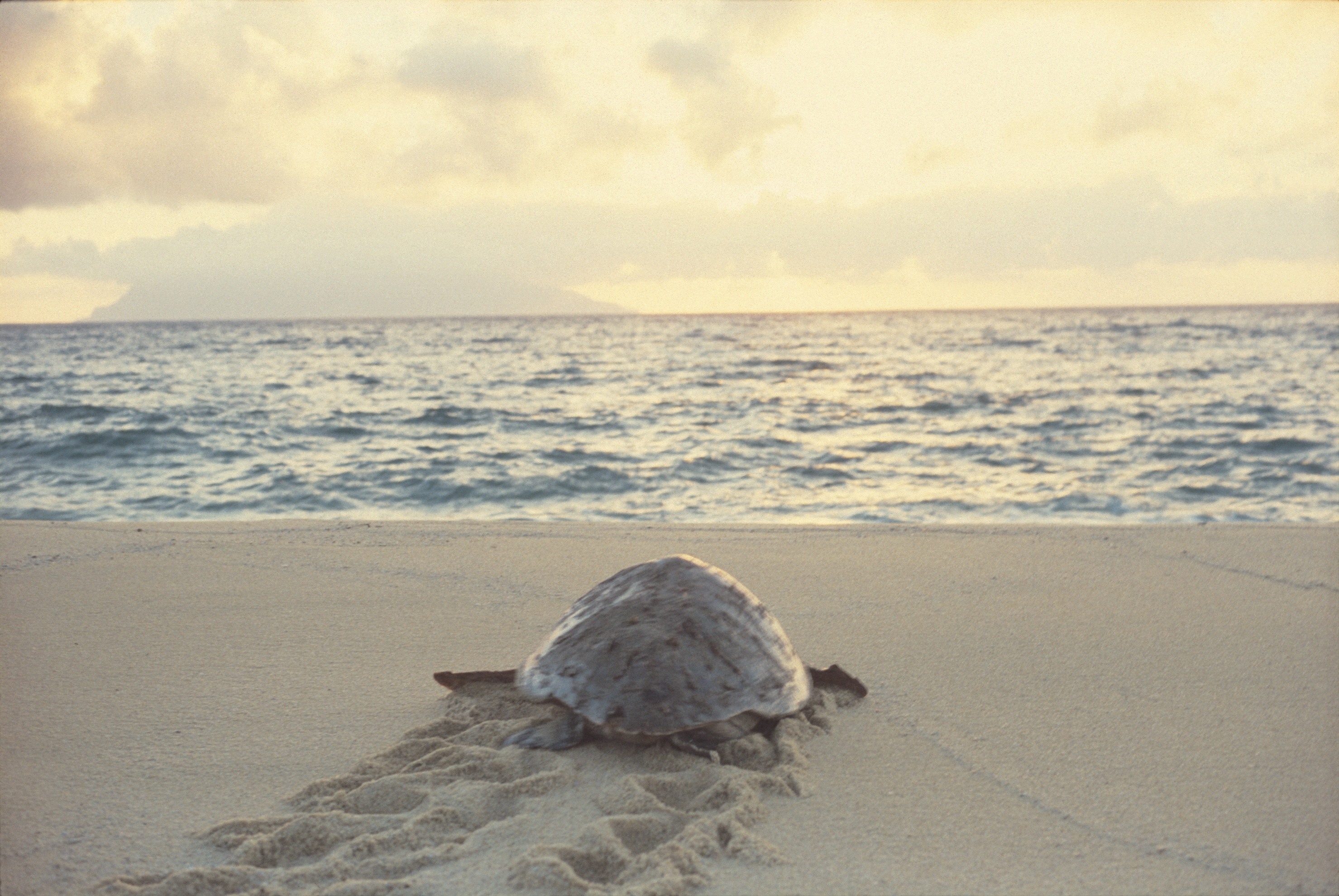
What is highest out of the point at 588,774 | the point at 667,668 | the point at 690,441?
the point at 667,668

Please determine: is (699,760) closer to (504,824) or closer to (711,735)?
(711,735)

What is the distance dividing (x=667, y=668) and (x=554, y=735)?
0.42 metres

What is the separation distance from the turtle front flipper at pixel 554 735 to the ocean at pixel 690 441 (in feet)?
15.8

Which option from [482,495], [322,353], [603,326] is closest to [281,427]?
[482,495]

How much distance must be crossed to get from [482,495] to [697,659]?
648 centimetres

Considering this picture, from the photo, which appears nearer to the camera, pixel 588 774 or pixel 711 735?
pixel 588 774

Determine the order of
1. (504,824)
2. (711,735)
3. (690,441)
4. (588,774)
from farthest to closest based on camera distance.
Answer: (690,441)
(711,735)
(588,774)
(504,824)

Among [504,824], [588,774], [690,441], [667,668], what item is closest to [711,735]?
[667,668]

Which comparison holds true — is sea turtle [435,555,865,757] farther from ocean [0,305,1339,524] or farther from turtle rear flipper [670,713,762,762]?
ocean [0,305,1339,524]

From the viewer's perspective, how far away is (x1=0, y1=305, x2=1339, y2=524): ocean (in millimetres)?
8312

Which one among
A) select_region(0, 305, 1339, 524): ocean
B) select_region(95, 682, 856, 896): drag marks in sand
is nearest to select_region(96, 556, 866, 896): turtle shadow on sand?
select_region(95, 682, 856, 896): drag marks in sand

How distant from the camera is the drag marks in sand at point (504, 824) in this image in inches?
80.9

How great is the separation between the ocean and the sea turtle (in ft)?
Result: 14.2

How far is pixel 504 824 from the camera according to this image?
7.47 ft
